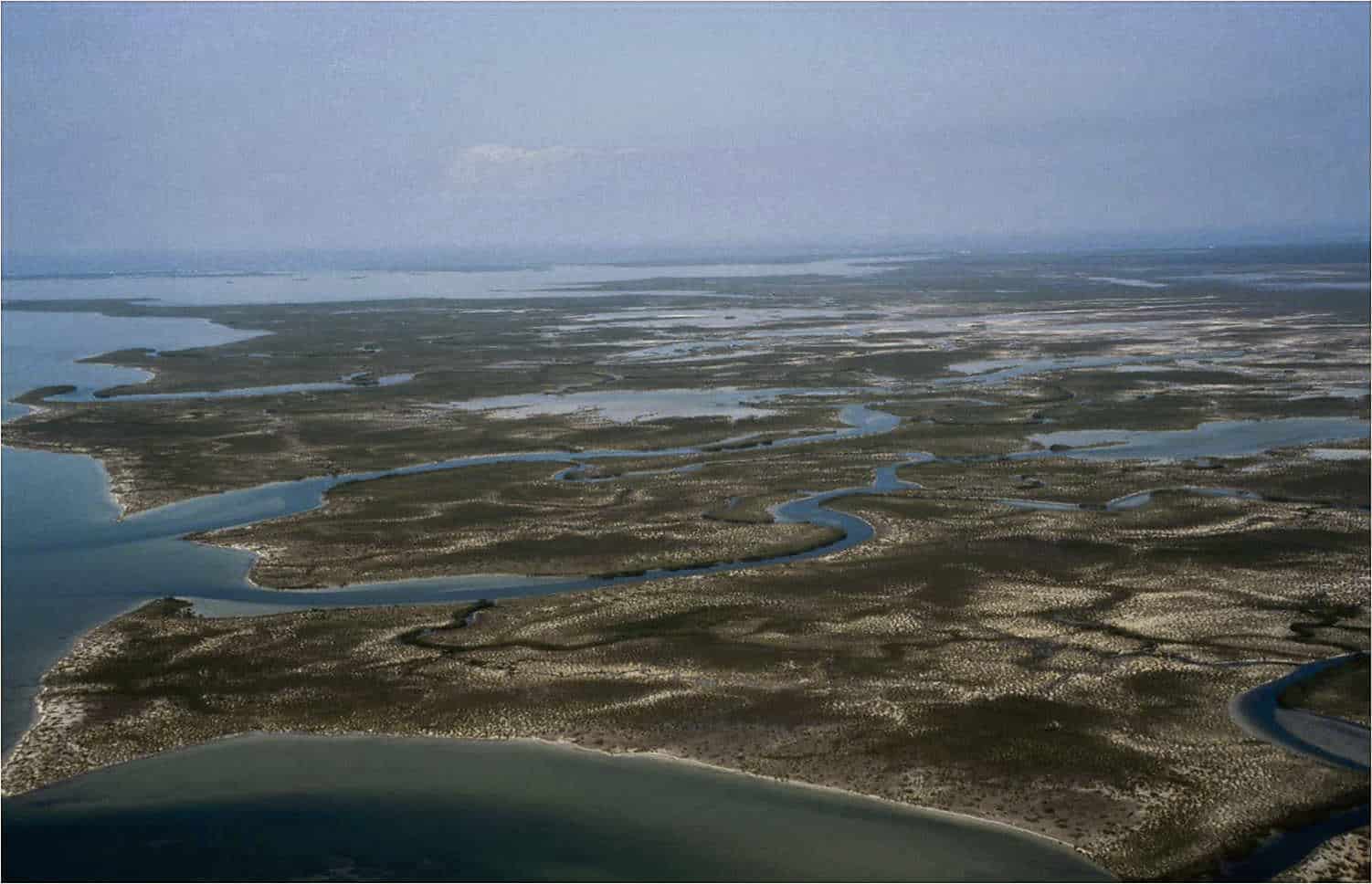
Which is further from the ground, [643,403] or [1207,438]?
[643,403]

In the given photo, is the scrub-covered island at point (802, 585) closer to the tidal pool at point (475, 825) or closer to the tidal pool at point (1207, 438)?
the tidal pool at point (1207, 438)

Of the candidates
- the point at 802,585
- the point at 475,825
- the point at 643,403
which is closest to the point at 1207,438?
the point at 643,403

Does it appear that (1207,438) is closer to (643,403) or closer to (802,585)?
(643,403)

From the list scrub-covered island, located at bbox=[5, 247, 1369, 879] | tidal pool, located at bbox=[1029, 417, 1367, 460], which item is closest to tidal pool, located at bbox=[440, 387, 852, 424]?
scrub-covered island, located at bbox=[5, 247, 1369, 879]

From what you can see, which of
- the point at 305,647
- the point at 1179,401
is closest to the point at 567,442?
the point at 305,647

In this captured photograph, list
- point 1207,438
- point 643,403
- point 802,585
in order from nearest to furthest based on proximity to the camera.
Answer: point 802,585 → point 1207,438 → point 643,403

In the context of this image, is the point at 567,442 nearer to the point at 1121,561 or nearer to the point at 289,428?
the point at 289,428
